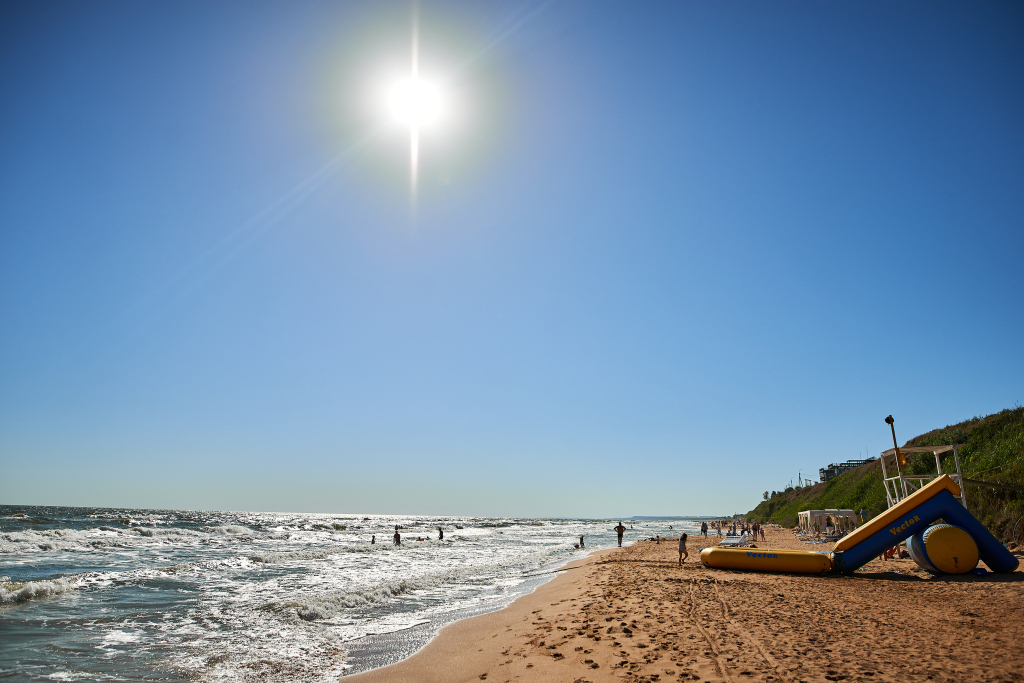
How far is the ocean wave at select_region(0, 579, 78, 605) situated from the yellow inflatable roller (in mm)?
22389

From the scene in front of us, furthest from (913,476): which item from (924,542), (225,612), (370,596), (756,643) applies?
(225,612)

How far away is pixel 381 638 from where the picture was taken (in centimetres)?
Result: 1117

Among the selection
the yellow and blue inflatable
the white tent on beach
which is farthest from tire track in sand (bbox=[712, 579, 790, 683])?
the white tent on beach

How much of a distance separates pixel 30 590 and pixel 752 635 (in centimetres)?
2140

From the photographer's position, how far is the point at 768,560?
16.0 metres

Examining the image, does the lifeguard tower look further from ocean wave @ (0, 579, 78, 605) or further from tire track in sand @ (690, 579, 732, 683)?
ocean wave @ (0, 579, 78, 605)

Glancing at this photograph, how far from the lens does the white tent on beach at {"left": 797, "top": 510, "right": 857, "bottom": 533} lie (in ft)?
94.6

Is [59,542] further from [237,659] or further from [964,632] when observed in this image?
[964,632]

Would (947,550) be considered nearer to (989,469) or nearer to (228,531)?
(989,469)

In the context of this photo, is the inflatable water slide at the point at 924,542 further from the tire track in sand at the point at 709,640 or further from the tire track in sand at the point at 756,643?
the tire track in sand at the point at 756,643

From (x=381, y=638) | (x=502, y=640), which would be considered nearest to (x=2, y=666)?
(x=381, y=638)

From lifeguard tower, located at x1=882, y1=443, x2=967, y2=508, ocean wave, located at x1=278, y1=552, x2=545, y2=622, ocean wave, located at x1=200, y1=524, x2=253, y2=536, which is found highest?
lifeguard tower, located at x1=882, y1=443, x2=967, y2=508

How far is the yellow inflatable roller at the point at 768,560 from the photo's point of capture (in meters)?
15.1

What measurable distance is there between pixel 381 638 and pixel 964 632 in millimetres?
10782
